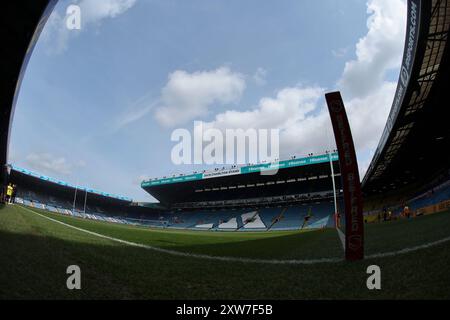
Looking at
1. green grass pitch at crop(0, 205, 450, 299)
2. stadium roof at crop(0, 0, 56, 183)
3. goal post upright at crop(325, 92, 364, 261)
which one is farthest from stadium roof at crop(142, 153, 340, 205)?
green grass pitch at crop(0, 205, 450, 299)

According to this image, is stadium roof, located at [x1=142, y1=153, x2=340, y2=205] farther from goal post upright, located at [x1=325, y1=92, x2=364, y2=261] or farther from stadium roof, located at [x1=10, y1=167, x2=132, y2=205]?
goal post upright, located at [x1=325, y1=92, x2=364, y2=261]

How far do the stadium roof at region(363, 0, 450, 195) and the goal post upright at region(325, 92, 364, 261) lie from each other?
7377 millimetres

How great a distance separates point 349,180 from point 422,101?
14.4m

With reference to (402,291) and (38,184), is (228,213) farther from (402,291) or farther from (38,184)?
(402,291)

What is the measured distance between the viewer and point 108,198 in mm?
59594

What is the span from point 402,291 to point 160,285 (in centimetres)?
253

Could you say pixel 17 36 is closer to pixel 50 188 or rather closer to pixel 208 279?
pixel 208 279

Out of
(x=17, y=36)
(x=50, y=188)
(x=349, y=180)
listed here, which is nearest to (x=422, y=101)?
(x=349, y=180)

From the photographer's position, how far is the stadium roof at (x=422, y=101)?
990cm

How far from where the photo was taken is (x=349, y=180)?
465 centimetres

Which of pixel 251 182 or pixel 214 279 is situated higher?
pixel 251 182
